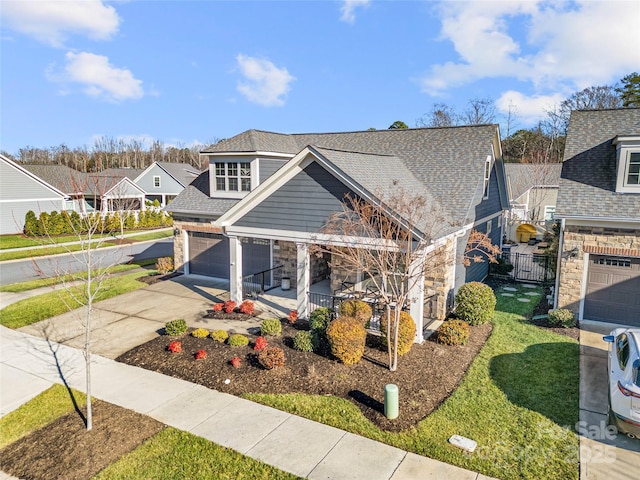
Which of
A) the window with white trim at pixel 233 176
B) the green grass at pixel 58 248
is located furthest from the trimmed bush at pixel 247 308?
the green grass at pixel 58 248

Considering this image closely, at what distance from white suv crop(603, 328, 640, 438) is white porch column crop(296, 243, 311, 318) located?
8029 mm

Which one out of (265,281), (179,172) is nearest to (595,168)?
(265,281)

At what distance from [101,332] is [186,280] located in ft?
21.3

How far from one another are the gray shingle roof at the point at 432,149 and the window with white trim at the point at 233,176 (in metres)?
0.73

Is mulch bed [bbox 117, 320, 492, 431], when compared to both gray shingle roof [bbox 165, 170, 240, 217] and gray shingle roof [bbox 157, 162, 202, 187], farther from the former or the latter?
gray shingle roof [bbox 157, 162, 202, 187]

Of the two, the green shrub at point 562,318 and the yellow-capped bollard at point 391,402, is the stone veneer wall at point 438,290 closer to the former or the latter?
the green shrub at point 562,318

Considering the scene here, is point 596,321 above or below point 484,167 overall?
below

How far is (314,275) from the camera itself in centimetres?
1744

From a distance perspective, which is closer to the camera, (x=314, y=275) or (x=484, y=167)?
(x=484, y=167)

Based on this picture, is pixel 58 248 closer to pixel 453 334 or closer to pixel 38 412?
pixel 38 412

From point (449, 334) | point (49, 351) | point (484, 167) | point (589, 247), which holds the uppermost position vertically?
point (484, 167)

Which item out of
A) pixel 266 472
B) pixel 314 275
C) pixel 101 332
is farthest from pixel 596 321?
pixel 101 332

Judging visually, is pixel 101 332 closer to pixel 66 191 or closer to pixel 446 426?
pixel 446 426

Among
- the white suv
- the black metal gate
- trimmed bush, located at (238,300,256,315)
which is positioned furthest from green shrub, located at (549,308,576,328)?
trimmed bush, located at (238,300,256,315)
